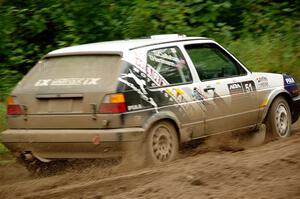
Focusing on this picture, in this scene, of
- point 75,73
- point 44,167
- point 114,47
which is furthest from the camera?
point 44,167

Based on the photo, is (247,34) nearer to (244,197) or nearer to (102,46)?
(102,46)

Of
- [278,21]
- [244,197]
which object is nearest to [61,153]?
[244,197]

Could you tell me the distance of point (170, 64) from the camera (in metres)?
7.57

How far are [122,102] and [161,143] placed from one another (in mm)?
774

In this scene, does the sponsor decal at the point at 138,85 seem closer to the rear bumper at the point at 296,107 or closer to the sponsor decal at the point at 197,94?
the sponsor decal at the point at 197,94

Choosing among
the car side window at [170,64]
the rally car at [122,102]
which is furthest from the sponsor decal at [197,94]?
the car side window at [170,64]

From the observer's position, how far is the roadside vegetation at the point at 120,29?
42.1 ft

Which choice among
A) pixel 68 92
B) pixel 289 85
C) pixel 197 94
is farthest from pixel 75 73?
pixel 289 85

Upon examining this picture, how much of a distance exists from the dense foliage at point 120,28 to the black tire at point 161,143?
541 cm

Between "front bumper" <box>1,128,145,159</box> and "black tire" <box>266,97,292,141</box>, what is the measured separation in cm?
257

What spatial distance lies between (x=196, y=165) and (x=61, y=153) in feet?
5.00

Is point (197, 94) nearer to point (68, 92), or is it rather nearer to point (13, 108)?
point (68, 92)

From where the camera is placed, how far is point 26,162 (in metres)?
7.50

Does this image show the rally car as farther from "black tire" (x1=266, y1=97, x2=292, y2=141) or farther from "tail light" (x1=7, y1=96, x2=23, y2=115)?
"black tire" (x1=266, y1=97, x2=292, y2=141)
